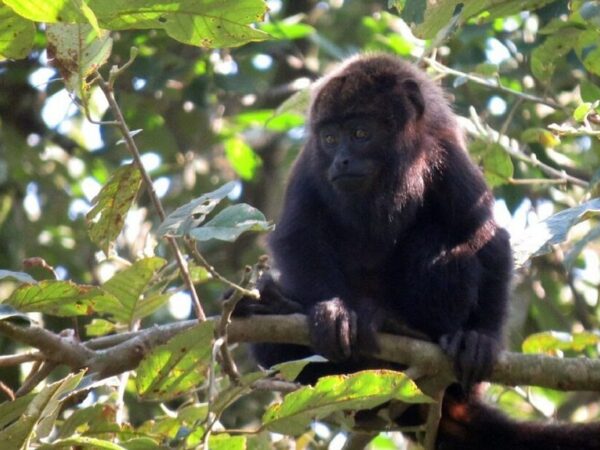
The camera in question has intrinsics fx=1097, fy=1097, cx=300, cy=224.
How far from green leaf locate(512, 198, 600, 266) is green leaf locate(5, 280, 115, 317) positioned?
115 centimetres

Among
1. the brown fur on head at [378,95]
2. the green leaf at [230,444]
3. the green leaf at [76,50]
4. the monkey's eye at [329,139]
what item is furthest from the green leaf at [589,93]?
the green leaf at [230,444]

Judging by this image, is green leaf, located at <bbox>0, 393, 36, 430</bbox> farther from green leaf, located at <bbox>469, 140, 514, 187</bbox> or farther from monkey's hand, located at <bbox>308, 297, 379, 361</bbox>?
green leaf, located at <bbox>469, 140, 514, 187</bbox>

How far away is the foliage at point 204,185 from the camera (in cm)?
252

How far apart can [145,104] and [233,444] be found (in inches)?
153

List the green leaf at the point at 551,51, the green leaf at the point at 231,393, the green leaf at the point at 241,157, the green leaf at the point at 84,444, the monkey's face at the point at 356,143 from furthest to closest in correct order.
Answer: the green leaf at the point at 241,157
the monkey's face at the point at 356,143
the green leaf at the point at 551,51
the green leaf at the point at 231,393
the green leaf at the point at 84,444

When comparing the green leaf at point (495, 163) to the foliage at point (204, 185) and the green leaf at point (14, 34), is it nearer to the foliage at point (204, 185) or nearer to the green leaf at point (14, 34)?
the foliage at point (204, 185)

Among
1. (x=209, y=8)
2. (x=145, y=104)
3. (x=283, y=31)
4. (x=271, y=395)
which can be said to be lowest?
(x=271, y=395)

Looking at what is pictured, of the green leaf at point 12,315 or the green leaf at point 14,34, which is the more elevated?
the green leaf at point 14,34

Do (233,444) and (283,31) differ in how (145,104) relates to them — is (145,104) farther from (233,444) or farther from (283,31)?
(233,444)

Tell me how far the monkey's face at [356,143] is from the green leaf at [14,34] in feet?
6.08

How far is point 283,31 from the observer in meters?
5.70

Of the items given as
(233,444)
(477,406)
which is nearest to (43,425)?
(233,444)

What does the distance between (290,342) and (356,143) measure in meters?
1.50

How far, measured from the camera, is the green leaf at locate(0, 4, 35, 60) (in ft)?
8.38
